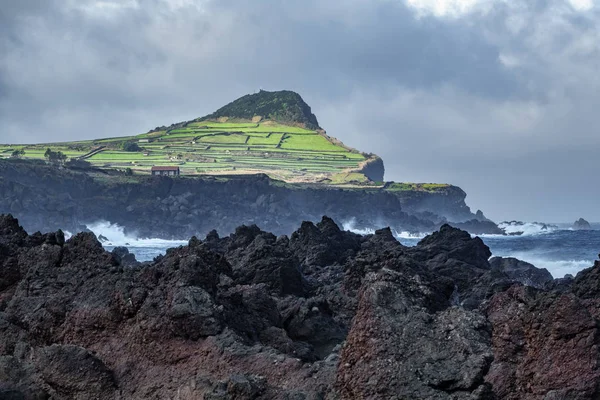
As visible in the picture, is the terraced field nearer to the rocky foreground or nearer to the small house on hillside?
the small house on hillside

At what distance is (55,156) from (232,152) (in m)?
28.5

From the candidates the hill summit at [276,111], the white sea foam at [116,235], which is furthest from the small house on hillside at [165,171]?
the hill summit at [276,111]

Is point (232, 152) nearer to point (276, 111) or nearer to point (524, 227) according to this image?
point (276, 111)

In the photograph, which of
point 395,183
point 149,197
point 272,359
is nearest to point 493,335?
point 272,359

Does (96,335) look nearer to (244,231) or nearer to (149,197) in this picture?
(244,231)

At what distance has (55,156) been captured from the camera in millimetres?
145500

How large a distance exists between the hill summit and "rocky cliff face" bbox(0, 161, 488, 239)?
4540 cm

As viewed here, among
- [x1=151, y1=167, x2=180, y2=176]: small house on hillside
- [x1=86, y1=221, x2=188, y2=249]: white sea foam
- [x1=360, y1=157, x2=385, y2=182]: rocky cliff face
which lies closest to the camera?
[x1=86, y1=221, x2=188, y2=249]: white sea foam

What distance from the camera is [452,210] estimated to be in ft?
541

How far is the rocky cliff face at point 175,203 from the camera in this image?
4806 inches

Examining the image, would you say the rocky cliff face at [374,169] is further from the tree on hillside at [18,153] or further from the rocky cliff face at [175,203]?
the tree on hillside at [18,153]

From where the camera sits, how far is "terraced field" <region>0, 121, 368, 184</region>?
148500mm

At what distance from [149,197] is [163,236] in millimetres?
9750

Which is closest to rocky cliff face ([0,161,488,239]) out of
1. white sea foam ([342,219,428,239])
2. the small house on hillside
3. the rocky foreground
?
white sea foam ([342,219,428,239])
